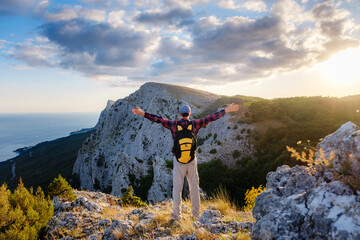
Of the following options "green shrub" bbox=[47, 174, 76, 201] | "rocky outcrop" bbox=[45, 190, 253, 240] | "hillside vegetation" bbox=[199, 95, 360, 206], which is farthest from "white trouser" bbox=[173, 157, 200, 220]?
"hillside vegetation" bbox=[199, 95, 360, 206]

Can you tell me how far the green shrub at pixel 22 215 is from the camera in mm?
6137

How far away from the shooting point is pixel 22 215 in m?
6.71

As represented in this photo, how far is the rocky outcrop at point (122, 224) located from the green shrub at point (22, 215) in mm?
562

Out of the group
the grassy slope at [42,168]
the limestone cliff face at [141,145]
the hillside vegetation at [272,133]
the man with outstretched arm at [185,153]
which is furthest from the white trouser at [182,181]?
the grassy slope at [42,168]

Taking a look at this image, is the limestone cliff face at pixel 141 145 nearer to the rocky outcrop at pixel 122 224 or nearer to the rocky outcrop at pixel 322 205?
the rocky outcrop at pixel 122 224

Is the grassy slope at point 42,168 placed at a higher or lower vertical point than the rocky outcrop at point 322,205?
lower

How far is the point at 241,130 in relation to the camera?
23359 mm

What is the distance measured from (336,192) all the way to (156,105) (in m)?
55.3

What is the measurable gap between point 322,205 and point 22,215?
29.2ft

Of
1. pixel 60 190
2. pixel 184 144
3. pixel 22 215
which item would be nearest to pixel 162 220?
pixel 184 144

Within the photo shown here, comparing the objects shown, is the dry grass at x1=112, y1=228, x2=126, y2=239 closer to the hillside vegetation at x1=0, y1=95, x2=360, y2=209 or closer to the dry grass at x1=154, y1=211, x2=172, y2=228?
the dry grass at x1=154, y1=211, x2=172, y2=228

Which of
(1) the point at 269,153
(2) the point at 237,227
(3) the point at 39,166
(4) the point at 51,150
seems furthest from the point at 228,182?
(4) the point at 51,150

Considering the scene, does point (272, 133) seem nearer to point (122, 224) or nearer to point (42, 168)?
point (122, 224)

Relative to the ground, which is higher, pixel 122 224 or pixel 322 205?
pixel 322 205
